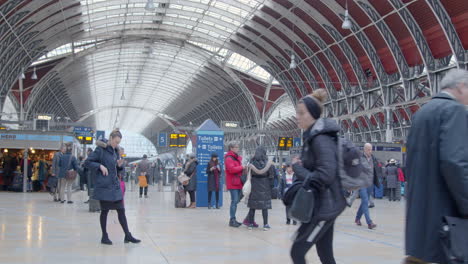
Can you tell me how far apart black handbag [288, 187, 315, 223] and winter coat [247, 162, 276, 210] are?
6529mm

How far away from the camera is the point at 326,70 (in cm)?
4081

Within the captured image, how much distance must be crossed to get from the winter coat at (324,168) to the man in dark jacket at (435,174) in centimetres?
84

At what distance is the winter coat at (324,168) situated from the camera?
14.0 ft

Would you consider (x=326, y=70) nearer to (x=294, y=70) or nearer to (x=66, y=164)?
(x=294, y=70)

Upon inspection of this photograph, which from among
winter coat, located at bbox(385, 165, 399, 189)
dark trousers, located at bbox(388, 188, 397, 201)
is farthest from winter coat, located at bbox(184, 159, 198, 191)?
dark trousers, located at bbox(388, 188, 397, 201)

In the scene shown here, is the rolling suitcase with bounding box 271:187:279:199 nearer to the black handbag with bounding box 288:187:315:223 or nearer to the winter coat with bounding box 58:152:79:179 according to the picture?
the winter coat with bounding box 58:152:79:179

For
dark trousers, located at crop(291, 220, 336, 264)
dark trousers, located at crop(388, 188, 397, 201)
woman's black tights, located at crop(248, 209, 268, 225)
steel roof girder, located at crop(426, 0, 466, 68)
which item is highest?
steel roof girder, located at crop(426, 0, 466, 68)

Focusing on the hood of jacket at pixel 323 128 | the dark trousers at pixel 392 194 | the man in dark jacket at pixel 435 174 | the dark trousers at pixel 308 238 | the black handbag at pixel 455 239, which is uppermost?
the hood of jacket at pixel 323 128

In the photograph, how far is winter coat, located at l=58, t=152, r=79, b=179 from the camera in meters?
18.0

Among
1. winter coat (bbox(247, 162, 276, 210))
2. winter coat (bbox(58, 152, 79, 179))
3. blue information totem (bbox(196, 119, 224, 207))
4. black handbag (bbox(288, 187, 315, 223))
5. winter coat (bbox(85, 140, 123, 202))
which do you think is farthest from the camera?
blue information totem (bbox(196, 119, 224, 207))

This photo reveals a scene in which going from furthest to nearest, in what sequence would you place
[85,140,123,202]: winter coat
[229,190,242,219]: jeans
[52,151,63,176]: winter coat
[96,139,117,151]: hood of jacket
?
[52,151,63,176]: winter coat
[229,190,242,219]: jeans
[96,139,117,151]: hood of jacket
[85,140,123,202]: winter coat

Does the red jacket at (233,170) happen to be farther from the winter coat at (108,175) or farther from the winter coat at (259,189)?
the winter coat at (108,175)

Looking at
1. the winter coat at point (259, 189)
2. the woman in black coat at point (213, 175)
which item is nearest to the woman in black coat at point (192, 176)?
the woman in black coat at point (213, 175)

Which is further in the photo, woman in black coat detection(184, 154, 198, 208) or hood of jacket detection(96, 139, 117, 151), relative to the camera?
woman in black coat detection(184, 154, 198, 208)
